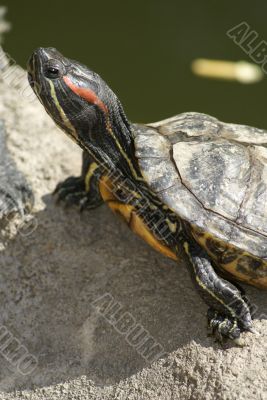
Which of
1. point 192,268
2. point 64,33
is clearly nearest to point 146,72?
point 64,33

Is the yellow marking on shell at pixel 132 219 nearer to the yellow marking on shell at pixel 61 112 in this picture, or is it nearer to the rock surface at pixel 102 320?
the rock surface at pixel 102 320

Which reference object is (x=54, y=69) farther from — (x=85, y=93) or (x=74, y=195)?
(x=74, y=195)

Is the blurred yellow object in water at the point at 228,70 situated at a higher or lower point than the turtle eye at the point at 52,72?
lower

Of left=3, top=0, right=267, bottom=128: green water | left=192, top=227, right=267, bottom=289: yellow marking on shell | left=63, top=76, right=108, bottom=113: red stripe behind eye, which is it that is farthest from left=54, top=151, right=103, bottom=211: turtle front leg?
left=3, top=0, right=267, bottom=128: green water

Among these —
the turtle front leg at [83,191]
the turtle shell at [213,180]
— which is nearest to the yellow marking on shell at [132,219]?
the turtle front leg at [83,191]

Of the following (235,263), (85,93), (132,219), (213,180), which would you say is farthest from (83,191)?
(235,263)

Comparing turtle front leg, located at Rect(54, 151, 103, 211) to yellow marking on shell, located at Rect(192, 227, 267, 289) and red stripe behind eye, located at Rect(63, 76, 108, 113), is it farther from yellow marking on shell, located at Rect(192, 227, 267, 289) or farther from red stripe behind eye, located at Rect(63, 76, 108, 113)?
yellow marking on shell, located at Rect(192, 227, 267, 289)

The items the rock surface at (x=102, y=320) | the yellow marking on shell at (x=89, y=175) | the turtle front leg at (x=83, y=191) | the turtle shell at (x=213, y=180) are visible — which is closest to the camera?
the rock surface at (x=102, y=320)
